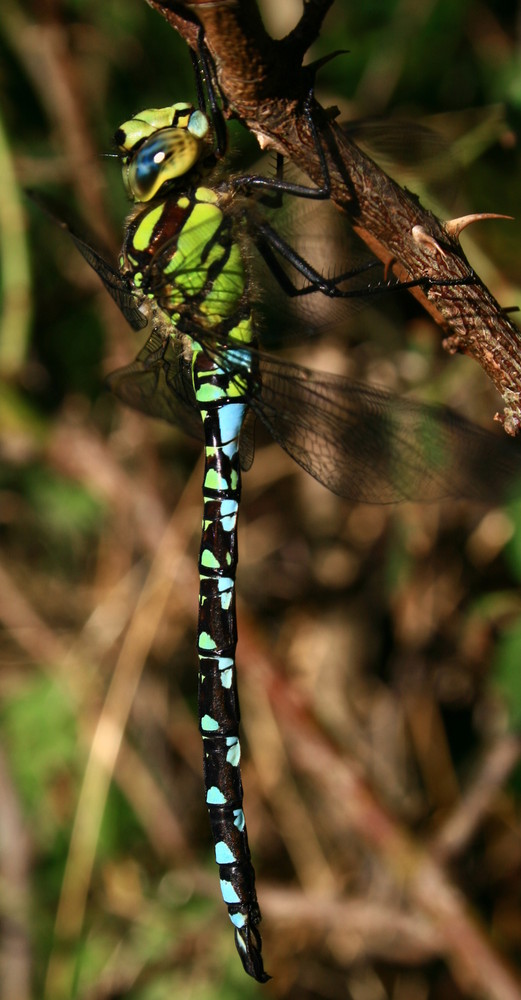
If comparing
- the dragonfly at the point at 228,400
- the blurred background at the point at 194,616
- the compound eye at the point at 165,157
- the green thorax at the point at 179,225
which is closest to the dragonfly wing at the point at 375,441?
the dragonfly at the point at 228,400

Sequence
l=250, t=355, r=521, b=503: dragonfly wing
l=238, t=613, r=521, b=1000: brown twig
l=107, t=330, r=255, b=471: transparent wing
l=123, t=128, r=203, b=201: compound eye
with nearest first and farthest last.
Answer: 1. l=123, t=128, r=203, b=201: compound eye
2. l=250, t=355, r=521, b=503: dragonfly wing
3. l=107, t=330, r=255, b=471: transparent wing
4. l=238, t=613, r=521, b=1000: brown twig

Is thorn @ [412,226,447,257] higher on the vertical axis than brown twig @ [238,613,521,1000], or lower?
higher

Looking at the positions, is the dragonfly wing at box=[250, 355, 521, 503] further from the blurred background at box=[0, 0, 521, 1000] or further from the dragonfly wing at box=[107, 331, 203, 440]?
the blurred background at box=[0, 0, 521, 1000]

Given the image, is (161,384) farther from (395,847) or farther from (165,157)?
(395,847)

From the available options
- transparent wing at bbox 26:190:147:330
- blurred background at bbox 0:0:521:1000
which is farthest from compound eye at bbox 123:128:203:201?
blurred background at bbox 0:0:521:1000

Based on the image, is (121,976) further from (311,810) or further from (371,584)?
→ (371,584)

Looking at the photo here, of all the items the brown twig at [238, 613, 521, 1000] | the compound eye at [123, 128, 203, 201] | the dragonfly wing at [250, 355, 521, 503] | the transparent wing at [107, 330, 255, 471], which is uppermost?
the compound eye at [123, 128, 203, 201]

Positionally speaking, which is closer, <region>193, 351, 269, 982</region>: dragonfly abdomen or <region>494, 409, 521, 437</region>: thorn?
<region>494, 409, 521, 437</region>: thorn
